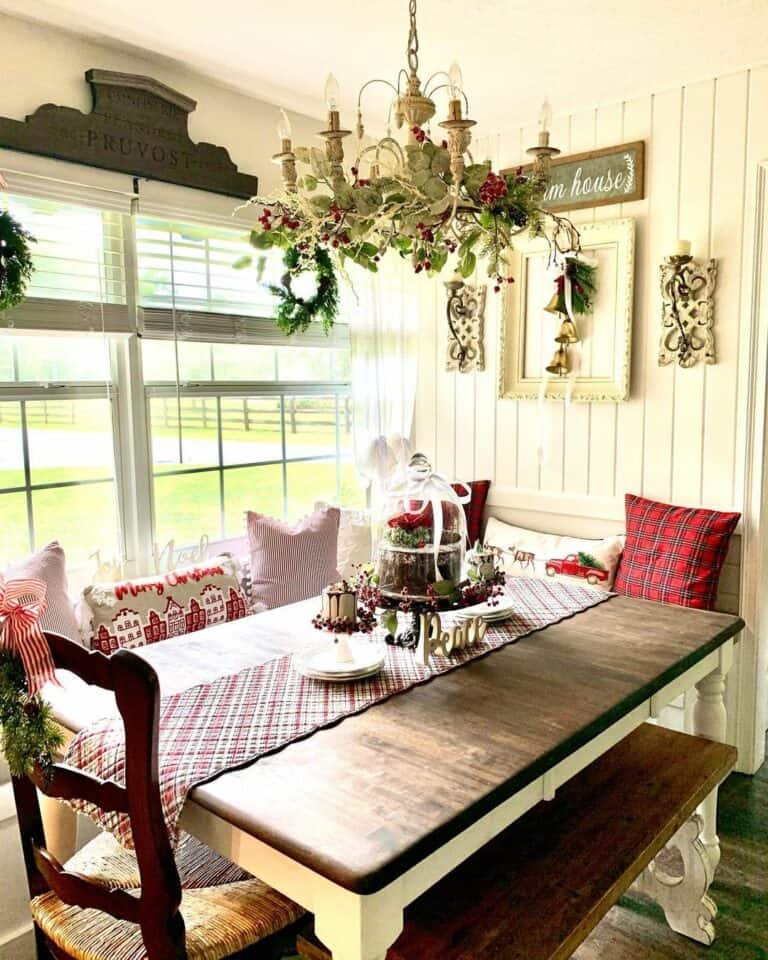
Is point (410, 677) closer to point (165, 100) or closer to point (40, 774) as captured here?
point (40, 774)

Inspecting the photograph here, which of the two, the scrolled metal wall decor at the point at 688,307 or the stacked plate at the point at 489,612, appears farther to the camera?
the scrolled metal wall decor at the point at 688,307

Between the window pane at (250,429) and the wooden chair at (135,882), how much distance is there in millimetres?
1856

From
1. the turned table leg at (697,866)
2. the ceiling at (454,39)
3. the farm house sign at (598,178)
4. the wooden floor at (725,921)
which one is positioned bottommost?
the wooden floor at (725,921)

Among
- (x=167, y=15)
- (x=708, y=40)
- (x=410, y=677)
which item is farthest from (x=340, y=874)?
(x=708, y=40)

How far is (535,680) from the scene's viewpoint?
6.41ft

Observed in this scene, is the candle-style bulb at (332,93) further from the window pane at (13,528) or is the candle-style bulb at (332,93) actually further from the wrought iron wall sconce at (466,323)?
the wrought iron wall sconce at (466,323)

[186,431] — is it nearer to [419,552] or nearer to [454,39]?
[419,552]

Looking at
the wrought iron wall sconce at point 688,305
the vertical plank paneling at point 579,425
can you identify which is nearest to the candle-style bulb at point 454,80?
the wrought iron wall sconce at point 688,305

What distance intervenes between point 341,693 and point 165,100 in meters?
2.23

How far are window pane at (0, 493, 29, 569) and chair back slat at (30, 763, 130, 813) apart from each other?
53.2 inches

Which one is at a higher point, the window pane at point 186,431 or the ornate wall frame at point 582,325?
the ornate wall frame at point 582,325

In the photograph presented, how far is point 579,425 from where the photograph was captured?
12.0 feet

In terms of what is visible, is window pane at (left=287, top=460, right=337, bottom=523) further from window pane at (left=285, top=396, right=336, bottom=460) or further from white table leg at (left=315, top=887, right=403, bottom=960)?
white table leg at (left=315, top=887, right=403, bottom=960)

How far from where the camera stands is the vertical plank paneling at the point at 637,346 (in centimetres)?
332
